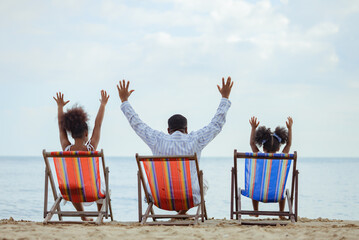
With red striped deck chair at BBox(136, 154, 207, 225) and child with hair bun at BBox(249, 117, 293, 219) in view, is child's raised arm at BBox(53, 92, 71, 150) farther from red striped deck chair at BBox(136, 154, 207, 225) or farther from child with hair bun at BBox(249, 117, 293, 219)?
child with hair bun at BBox(249, 117, 293, 219)

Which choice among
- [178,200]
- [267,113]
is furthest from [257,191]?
[267,113]

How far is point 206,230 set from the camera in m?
4.70

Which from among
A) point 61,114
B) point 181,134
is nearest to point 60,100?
point 61,114

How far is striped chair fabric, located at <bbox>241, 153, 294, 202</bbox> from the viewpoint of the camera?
5438mm

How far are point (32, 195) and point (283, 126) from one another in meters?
11.5

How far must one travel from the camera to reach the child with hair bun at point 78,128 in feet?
18.8

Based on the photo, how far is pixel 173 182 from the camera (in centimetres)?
521

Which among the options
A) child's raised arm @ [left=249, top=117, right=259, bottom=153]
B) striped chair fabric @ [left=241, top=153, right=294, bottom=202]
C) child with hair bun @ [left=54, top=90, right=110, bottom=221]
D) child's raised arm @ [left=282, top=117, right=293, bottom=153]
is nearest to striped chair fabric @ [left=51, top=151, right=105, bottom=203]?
child with hair bun @ [left=54, top=90, right=110, bottom=221]

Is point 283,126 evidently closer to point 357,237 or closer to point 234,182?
point 234,182

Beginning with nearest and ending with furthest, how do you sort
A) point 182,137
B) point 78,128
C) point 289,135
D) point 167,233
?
point 167,233, point 182,137, point 78,128, point 289,135

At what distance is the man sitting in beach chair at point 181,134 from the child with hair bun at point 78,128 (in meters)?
0.37

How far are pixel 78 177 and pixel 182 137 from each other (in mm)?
1157

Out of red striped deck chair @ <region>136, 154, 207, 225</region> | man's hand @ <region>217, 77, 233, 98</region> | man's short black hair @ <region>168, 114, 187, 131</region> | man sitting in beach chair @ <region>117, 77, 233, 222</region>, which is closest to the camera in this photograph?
red striped deck chair @ <region>136, 154, 207, 225</region>

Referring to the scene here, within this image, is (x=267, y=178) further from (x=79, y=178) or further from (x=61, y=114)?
(x=61, y=114)
